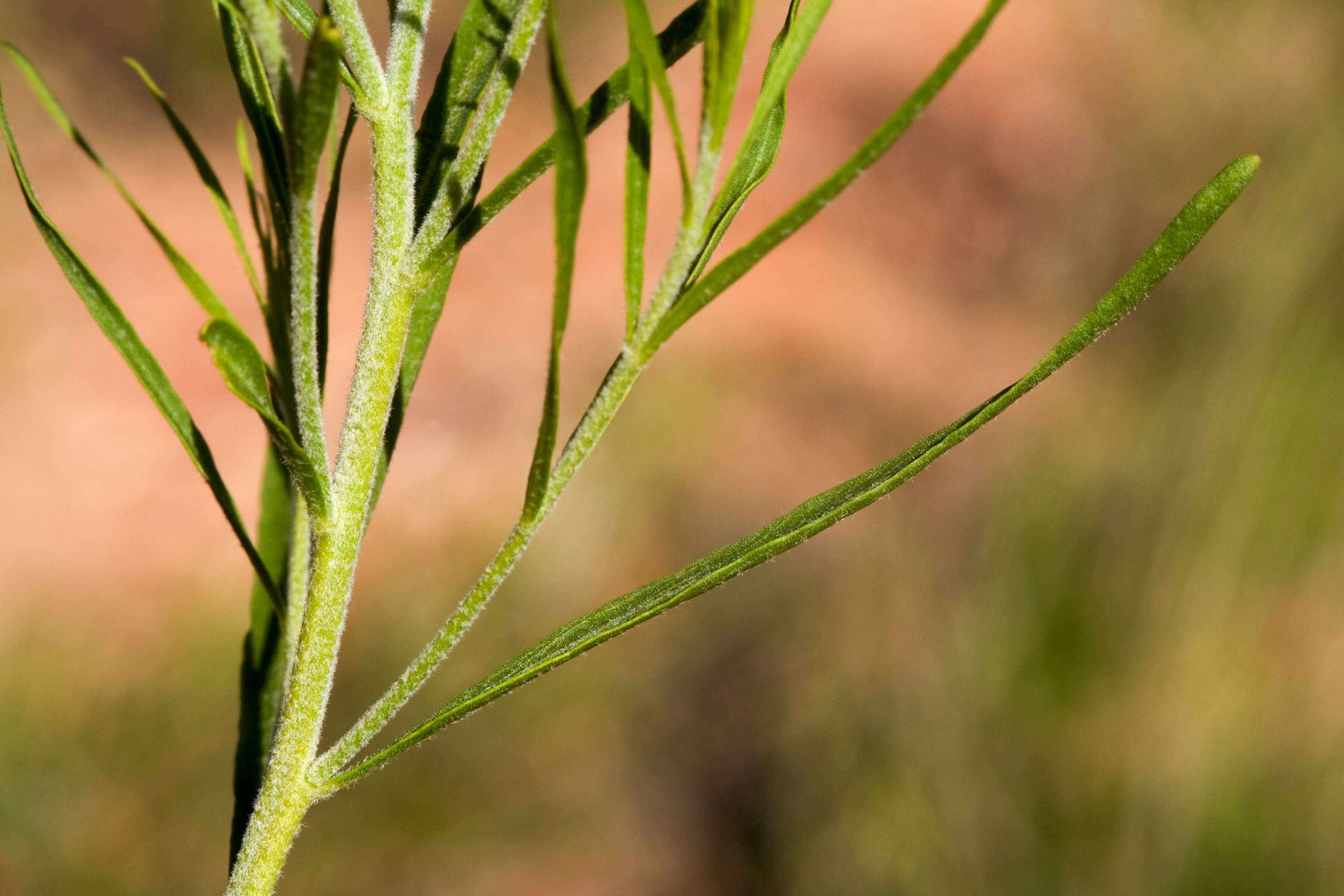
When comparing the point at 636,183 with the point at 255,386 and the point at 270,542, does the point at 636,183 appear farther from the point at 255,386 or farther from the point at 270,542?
the point at 270,542

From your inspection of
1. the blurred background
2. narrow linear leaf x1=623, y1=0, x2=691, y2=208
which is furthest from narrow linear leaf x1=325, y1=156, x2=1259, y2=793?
the blurred background

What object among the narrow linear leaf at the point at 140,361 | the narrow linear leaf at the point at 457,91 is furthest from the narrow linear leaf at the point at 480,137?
the narrow linear leaf at the point at 140,361

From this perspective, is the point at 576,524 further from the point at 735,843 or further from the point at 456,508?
the point at 735,843

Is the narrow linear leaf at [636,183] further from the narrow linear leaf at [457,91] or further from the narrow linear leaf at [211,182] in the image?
the narrow linear leaf at [211,182]

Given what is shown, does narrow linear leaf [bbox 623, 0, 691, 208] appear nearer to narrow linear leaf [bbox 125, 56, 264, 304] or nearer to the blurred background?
narrow linear leaf [bbox 125, 56, 264, 304]

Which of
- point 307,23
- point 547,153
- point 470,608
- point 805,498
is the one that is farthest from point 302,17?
point 805,498

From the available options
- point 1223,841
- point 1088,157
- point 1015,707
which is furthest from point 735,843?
point 1088,157
